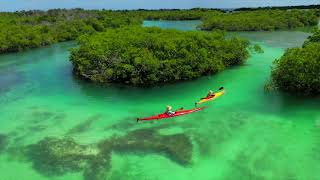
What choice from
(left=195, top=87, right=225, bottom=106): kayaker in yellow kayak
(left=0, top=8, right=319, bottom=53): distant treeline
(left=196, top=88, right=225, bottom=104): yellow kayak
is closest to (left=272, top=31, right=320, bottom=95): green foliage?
(left=196, top=88, right=225, bottom=104): yellow kayak

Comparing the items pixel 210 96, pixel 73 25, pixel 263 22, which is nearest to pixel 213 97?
pixel 210 96

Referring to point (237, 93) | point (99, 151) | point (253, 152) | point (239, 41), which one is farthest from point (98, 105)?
point (239, 41)

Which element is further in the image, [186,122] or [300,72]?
[300,72]

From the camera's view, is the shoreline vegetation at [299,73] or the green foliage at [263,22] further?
the green foliage at [263,22]

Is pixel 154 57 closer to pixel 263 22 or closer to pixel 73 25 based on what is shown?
pixel 73 25

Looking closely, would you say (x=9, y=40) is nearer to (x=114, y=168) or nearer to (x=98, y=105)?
(x=98, y=105)

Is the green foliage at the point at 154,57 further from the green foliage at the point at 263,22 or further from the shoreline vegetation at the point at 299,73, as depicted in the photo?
the green foliage at the point at 263,22

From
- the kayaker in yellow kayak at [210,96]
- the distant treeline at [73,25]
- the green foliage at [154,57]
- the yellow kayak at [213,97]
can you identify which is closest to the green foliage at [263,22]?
the distant treeline at [73,25]
